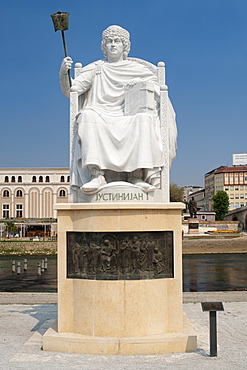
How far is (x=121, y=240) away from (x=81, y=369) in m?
2.29

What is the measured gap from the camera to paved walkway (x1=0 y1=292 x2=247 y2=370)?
676cm

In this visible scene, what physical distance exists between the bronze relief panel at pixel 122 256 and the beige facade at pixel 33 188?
8029cm

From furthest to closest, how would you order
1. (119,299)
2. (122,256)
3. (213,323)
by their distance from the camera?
1. (122,256)
2. (119,299)
3. (213,323)

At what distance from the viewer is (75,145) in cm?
875

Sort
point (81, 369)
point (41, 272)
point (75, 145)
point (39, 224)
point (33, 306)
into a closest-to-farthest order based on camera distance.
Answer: point (81, 369) → point (75, 145) → point (33, 306) → point (41, 272) → point (39, 224)

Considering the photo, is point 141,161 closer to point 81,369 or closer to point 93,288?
point 93,288

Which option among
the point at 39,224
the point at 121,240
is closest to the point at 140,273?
the point at 121,240

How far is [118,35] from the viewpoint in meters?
9.48

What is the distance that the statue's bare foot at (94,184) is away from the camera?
318 inches

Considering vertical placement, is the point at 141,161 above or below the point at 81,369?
above

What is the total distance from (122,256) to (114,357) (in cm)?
170

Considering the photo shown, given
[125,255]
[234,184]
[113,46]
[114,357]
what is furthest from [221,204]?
[114,357]

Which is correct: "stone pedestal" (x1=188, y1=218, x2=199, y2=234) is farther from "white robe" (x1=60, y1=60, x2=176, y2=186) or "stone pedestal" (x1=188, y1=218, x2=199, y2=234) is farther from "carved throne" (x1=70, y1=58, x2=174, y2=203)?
"white robe" (x1=60, y1=60, x2=176, y2=186)

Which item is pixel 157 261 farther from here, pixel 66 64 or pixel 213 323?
pixel 66 64
